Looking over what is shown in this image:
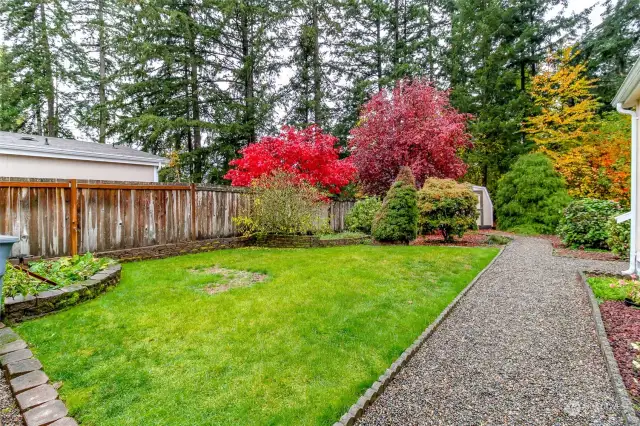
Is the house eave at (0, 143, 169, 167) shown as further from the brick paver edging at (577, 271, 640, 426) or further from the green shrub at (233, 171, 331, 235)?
the brick paver edging at (577, 271, 640, 426)

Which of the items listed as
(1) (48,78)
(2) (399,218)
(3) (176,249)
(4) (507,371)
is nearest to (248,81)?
(1) (48,78)

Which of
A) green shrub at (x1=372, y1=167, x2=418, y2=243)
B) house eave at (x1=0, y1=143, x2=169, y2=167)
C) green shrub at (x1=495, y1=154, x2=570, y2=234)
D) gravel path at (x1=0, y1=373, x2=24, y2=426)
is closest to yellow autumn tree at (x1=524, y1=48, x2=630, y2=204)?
green shrub at (x1=495, y1=154, x2=570, y2=234)

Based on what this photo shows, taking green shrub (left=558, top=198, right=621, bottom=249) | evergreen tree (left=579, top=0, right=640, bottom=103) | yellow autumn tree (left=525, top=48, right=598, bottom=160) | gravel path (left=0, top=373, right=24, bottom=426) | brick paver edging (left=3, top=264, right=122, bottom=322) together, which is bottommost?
gravel path (left=0, top=373, right=24, bottom=426)

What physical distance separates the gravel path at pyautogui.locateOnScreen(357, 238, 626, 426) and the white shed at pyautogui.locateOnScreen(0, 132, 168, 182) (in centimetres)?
1112

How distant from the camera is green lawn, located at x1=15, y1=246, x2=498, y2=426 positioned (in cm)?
226

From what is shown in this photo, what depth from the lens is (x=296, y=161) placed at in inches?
397

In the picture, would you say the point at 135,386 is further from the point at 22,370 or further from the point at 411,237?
the point at 411,237

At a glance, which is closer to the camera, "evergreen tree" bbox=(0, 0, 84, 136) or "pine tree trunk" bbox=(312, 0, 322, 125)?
"evergreen tree" bbox=(0, 0, 84, 136)

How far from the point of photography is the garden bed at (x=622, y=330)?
259 centimetres

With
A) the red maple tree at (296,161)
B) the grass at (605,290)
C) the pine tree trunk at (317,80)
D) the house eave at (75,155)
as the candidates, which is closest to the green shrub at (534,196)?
the red maple tree at (296,161)

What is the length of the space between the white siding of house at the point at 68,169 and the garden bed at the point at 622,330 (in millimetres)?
12477

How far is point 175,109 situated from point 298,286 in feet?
47.8

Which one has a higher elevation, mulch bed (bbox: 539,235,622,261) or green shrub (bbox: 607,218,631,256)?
green shrub (bbox: 607,218,631,256)

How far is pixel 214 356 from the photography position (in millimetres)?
2881
